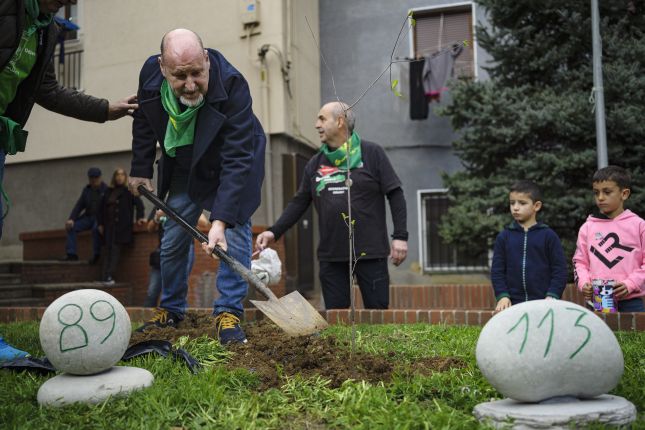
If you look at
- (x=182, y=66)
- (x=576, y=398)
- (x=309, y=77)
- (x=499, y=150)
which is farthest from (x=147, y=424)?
(x=309, y=77)

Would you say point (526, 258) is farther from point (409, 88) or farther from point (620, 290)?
point (409, 88)

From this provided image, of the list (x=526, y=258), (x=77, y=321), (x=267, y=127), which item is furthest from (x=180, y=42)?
(x=267, y=127)

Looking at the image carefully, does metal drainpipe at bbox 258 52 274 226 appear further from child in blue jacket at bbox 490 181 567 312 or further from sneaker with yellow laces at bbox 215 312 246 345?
sneaker with yellow laces at bbox 215 312 246 345

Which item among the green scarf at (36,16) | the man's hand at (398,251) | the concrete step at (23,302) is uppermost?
the green scarf at (36,16)

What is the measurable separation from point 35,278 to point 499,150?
6934mm

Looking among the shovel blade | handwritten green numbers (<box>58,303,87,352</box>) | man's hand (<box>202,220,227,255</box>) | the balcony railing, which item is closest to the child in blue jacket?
the shovel blade

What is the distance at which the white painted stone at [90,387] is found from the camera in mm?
2914

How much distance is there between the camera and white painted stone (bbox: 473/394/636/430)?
230cm

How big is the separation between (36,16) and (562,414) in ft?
10.9

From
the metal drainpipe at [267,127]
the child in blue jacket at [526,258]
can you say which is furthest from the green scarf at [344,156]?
the metal drainpipe at [267,127]

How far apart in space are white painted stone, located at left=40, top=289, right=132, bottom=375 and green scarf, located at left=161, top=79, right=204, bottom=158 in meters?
1.29

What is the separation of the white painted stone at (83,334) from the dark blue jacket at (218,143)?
96cm

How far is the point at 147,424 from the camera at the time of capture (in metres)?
2.58

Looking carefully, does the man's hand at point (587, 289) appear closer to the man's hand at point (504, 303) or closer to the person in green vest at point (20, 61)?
the man's hand at point (504, 303)
